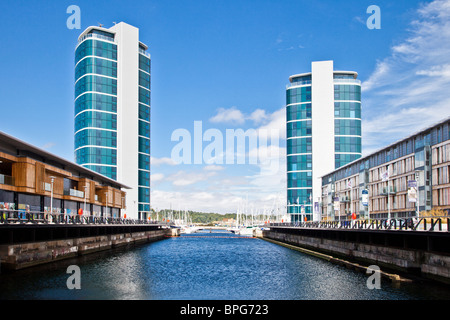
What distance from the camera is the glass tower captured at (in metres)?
179

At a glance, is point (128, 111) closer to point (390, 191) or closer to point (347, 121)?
point (347, 121)

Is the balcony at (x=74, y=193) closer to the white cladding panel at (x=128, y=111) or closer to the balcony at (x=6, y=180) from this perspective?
the balcony at (x=6, y=180)

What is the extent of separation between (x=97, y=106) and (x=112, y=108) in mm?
5688

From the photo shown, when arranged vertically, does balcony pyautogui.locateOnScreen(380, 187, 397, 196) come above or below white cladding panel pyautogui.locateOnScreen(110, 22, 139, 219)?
below

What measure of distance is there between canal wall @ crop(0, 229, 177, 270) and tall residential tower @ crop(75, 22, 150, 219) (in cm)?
7814

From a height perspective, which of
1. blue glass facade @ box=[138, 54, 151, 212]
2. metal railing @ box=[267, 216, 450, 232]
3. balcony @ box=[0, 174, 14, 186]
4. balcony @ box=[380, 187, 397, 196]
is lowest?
metal railing @ box=[267, 216, 450, 232]

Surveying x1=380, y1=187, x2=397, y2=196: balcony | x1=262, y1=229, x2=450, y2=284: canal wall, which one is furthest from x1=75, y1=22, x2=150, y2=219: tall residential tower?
x1=262, y1=229, x2=450, y2=284: canal wall

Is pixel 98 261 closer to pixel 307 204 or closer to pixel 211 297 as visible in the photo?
pixel 211 297

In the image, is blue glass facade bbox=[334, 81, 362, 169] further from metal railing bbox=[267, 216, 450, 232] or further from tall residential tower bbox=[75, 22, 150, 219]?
metal railing bbox=[267, 216, 450, 232]

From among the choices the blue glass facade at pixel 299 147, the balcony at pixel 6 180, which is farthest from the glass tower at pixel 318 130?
the balcony at pixel 6 180

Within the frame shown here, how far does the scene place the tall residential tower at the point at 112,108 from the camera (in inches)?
6585

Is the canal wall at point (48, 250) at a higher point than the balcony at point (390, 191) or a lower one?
lower

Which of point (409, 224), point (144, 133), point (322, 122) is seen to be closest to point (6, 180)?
point (409, 224)

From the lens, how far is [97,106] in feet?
552
